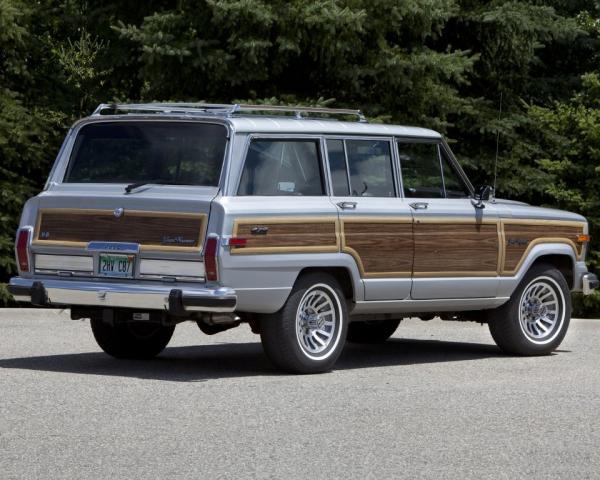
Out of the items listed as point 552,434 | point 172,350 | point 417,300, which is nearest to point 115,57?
point 172,350

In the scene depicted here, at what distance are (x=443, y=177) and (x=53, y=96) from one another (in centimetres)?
1268

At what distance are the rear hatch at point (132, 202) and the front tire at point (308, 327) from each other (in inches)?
32.8

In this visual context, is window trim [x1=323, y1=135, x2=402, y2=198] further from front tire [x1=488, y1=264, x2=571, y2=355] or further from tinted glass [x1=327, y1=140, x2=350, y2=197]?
front tire [x1=488, y1=264, x2=571, y2=355]

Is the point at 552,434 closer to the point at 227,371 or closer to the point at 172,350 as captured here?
the point at 227,371

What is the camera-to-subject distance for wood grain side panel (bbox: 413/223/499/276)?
1248cm

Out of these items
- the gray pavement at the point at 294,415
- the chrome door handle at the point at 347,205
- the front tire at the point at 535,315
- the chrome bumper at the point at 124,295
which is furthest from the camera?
the front tire at the point at 535,315

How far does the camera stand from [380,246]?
12.1 meters

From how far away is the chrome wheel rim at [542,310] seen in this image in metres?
13.5

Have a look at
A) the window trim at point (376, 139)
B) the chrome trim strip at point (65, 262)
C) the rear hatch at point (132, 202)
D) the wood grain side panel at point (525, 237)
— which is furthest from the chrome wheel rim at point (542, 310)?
the chrome trim strip at point (65, 262)

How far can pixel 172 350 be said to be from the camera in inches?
540

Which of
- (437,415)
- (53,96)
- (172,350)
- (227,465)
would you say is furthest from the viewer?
(53,96)

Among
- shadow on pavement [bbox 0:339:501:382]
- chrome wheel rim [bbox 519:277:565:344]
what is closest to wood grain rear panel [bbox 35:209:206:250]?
shadow on pavement [bbox 0:339:501:382]

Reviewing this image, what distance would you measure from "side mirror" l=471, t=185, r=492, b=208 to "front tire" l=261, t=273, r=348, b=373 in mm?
1835

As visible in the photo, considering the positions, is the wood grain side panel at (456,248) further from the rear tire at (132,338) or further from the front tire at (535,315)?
the rear tire at (132,338)
